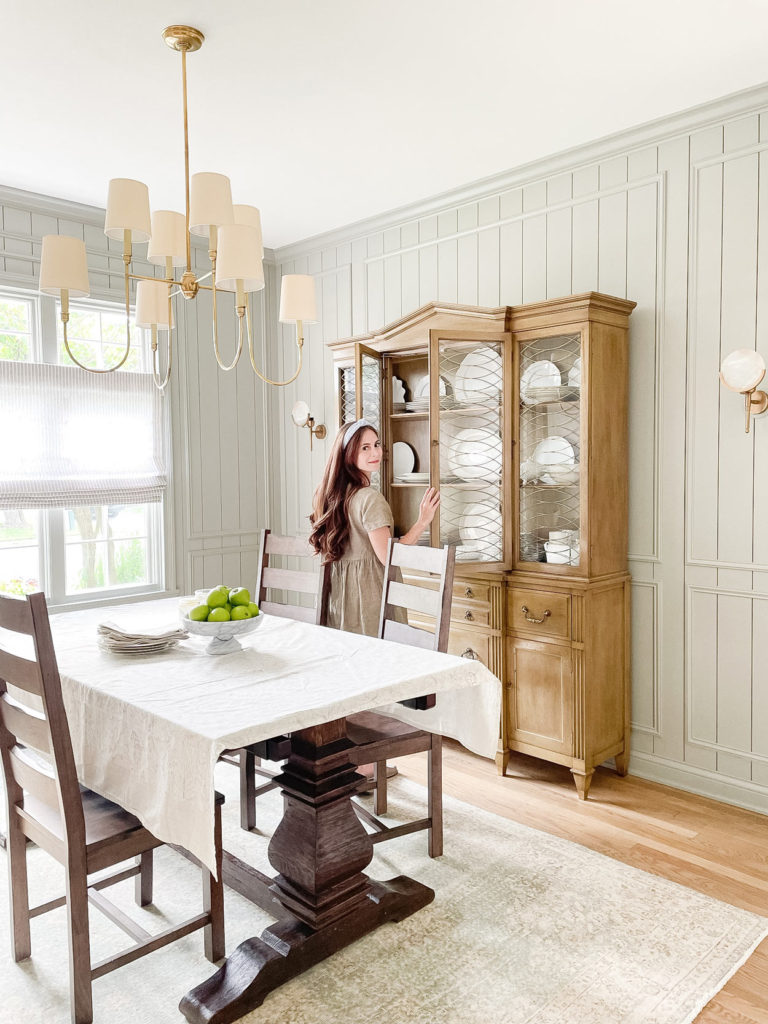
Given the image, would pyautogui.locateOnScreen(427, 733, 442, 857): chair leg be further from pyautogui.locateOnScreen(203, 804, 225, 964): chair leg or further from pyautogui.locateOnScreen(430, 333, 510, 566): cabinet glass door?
pyautogui.locateOnScreen(430, 333, 510, 566): cabinet glass door

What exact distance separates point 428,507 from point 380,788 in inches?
45.6

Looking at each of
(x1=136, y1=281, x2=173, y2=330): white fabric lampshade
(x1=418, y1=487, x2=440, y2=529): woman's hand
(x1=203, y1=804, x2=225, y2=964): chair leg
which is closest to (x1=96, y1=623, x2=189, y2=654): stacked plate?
(x1=203, y1=804, x2=225, y2=964): chair leg

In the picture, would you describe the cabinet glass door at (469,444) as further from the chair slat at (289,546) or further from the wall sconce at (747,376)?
the wall sconce at (747,376)

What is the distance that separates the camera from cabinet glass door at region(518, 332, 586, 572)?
3234mm

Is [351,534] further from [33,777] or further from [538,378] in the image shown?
[33,777]

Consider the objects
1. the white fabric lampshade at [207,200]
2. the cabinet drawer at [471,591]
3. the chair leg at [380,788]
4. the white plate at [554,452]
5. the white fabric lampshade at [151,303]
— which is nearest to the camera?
the white fabric lampshade at [207,200]

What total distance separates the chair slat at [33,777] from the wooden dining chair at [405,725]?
828 millimetres

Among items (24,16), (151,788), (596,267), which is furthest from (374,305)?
(151,788)

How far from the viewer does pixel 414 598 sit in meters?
2.69

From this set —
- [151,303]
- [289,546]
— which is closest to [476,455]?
[289,546]

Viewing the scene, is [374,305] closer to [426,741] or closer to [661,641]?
[661,641]

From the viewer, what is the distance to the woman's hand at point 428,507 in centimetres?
328

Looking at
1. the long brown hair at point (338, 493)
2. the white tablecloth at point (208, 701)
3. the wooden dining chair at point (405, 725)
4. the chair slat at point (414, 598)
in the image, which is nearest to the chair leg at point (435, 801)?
the wooden dining chair at point (405, 725)

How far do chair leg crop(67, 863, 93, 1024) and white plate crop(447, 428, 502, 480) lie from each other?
232 centimetres
